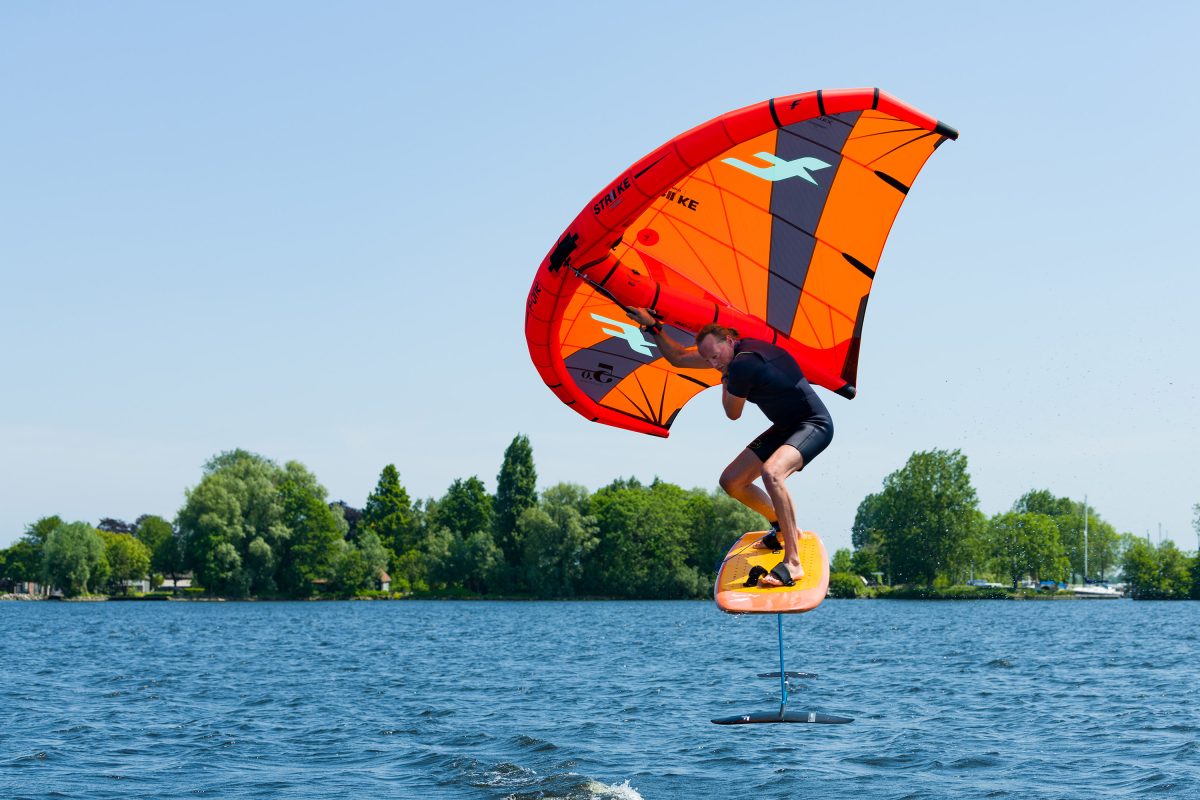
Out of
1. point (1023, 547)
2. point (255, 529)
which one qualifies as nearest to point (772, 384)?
point (255, 529)

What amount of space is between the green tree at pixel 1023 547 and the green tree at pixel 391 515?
215 feet

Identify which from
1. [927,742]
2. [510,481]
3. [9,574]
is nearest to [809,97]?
[927,742]

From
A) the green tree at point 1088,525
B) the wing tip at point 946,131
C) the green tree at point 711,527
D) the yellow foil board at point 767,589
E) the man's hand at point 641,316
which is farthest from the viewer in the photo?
→ the green tree at point 1088,525

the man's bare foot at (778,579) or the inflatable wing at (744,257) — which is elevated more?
the inflatable wing at (744,257)

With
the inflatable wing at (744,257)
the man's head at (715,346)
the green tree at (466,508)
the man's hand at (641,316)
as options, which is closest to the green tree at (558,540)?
the green tree at (466,508)

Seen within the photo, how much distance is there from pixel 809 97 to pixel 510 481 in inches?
3953

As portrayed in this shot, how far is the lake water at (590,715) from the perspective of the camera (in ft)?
76.0

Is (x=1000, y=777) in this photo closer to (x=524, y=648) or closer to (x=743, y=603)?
(x=743, y=603)

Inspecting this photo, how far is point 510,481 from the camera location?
4281 inches

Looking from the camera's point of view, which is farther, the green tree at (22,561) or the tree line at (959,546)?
the green tree at (22,561)

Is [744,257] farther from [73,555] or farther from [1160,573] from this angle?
[1160,573]

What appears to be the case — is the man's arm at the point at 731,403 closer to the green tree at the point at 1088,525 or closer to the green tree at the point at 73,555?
the green tree at the point at 73,555

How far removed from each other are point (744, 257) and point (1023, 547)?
124 meters

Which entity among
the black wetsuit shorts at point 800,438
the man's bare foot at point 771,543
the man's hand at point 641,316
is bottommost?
the man's bare foot at point 771,543
